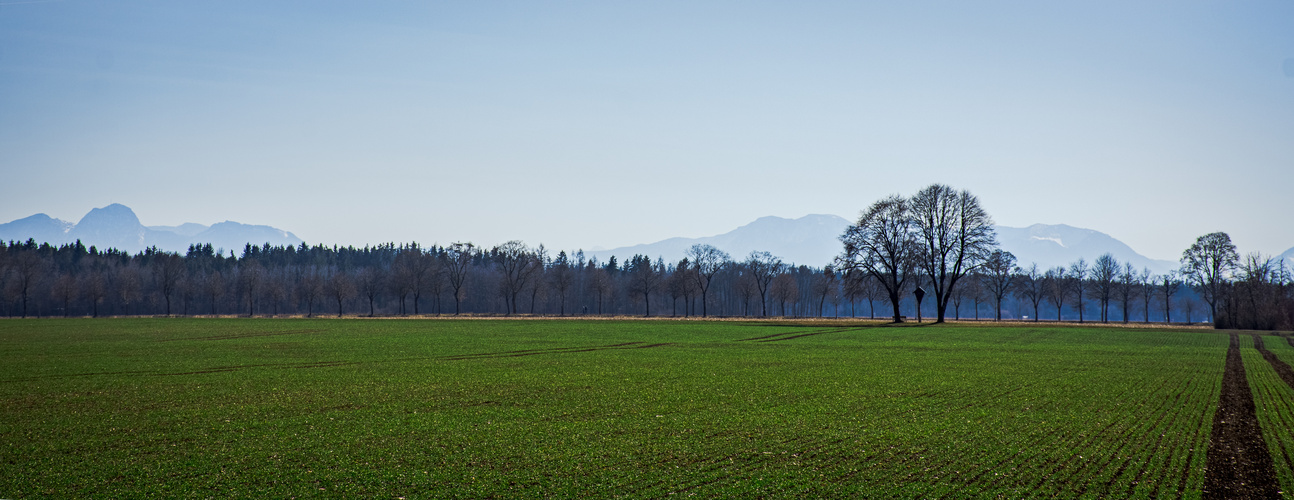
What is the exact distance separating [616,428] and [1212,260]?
108 meters

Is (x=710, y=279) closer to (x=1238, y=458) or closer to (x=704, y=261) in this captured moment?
(x=704, y=261)

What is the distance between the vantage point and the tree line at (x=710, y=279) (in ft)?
284

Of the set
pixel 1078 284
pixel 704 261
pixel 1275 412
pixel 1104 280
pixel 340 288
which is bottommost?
pixel 1275 412

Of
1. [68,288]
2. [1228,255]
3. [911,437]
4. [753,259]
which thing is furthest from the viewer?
[753,259]

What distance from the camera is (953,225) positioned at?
8581cm

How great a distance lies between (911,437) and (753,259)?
448 feet

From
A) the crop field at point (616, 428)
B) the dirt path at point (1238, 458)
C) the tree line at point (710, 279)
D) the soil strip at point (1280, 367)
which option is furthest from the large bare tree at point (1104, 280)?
the dirt path at point (1238, 458)

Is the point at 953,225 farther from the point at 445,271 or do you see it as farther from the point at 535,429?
the point at 445,271

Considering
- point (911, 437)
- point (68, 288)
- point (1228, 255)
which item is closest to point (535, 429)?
point (911, 437)

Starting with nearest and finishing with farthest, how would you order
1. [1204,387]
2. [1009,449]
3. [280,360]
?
1. [1009,449]
2. [1204,387]
3. [280,360]

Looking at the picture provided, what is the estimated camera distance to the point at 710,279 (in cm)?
16488

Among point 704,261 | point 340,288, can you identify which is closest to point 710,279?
point 704,261

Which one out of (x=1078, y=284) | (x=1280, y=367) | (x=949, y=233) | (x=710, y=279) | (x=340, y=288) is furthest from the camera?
(x=710, y=279)

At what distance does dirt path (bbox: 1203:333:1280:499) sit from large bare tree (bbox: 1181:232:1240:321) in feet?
301
